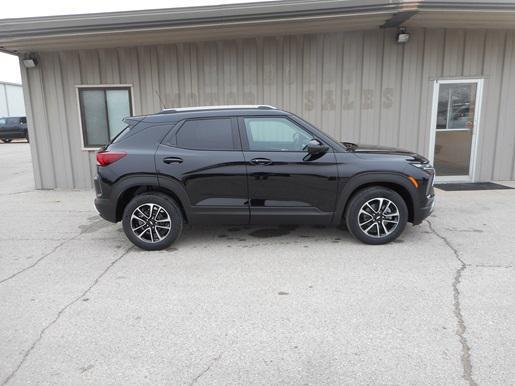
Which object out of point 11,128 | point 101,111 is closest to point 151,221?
point 101,111

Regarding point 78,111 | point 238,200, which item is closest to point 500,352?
point 238,200

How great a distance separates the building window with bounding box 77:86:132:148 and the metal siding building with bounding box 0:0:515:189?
0.53 feet

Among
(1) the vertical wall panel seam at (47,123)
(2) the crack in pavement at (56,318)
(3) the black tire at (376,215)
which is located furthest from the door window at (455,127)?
(1) the vertical wall panel seam at (47,123)

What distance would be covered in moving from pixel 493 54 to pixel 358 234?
6.09 meters

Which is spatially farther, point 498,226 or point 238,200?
point 498,226

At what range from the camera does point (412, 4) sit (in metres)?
6.55

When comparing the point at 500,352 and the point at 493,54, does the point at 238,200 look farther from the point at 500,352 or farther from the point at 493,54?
the point at 493,54

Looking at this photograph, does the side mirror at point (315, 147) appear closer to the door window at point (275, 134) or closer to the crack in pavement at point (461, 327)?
the door window at point (275, 134)

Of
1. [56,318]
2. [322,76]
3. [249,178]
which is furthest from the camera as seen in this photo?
[322,76]

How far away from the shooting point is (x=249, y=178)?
4.86m

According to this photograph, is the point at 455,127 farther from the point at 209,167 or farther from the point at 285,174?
the point at 209,167

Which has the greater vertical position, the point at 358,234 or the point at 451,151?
the point at 451,151

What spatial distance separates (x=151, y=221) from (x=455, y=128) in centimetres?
710

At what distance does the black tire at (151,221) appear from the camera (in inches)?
194
